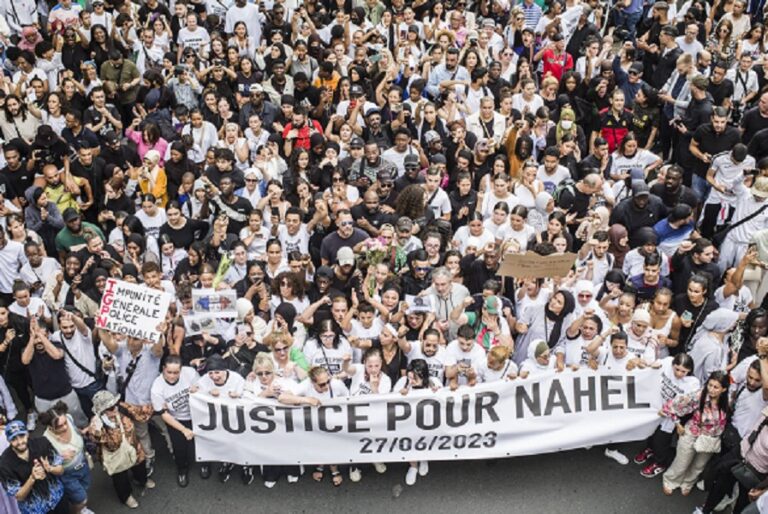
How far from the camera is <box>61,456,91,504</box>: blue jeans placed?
7.67 m

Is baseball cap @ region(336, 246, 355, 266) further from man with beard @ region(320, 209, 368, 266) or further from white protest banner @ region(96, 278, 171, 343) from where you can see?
white protest banner @ region(96, 278, 171, 343)

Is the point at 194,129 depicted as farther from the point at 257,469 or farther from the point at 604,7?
the point at 604,7

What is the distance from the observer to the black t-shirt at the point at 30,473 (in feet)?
23.7

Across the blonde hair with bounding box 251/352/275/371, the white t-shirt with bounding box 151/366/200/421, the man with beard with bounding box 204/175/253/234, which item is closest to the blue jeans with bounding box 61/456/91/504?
the white t-shirt with bounding box 151/366/200/421

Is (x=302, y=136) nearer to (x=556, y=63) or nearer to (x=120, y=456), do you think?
(x=556, y=63)

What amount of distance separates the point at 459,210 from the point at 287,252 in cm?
216

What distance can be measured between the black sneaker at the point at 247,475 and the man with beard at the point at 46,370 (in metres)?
1.80

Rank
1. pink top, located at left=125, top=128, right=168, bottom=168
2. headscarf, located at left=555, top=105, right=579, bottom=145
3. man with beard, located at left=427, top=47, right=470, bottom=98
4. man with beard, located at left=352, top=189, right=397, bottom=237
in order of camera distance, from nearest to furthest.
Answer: man with beard, located at left=352, top=189, right=397, bottom=237 < headscarf, located at left=555, top=105, right=579, bottom=145 < pink top, located at left=125, top=128, right=168, bottom=168 < man with beard, located at left=427, top=47, right=470, bottom=98

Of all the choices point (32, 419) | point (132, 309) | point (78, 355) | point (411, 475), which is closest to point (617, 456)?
point (411, 475)

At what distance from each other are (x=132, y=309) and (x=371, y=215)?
3.19 metres

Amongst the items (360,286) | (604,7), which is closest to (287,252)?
(360,286)

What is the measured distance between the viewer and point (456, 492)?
27.7 feet

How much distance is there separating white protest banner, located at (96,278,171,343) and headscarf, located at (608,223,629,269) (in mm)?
4801

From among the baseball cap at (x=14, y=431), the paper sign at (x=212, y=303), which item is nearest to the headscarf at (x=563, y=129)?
the paper sign at (x=212, y=303)
